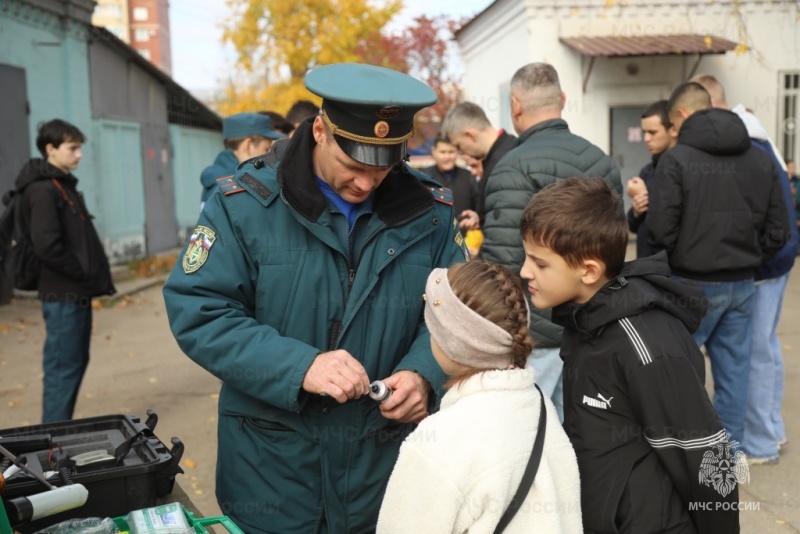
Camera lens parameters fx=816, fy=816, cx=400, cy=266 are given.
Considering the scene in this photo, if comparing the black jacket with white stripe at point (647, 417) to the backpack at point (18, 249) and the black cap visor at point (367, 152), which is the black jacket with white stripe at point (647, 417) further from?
the backpack at point (18, 249)

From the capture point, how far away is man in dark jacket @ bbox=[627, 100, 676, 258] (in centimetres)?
489

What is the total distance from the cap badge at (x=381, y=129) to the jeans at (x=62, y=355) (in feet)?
11.5

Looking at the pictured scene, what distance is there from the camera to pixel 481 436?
1896 millimetres

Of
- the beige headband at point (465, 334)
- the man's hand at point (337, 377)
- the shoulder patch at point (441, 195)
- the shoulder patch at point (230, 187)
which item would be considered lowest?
the man's hand at point (337, 377)

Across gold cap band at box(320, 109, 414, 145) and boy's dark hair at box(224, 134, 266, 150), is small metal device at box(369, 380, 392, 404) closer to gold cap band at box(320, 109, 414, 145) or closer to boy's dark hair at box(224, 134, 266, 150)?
gold cap band at box(320, 109, 414, 145)

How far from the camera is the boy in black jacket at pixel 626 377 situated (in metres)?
2.12

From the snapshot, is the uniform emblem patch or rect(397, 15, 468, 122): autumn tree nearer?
the uniform emblem patch

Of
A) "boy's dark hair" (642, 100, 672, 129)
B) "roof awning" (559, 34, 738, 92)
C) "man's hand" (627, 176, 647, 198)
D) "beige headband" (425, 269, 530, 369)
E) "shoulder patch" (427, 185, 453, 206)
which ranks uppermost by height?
"roof awning" (559, 34, 738, 92)

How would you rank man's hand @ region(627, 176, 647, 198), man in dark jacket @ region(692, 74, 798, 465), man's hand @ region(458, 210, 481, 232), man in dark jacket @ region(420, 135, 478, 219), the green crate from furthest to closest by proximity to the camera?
man in dark jacket @ region(420, 135, 478, 219) < man's hand @ region(458, 210, 481, 232) < man's hand @ region(627, 176, 647, 198) < man in dark jacket @ region(692, 74, 798, 465) < the green crate

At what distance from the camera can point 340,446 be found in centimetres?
235

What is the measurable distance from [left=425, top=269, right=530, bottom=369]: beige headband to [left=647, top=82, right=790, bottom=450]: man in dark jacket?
8.82ft

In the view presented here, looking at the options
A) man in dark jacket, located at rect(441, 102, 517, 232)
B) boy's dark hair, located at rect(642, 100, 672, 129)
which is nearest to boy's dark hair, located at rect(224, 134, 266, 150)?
man in dark jacket, located at rect(441, 102, 517, 232)

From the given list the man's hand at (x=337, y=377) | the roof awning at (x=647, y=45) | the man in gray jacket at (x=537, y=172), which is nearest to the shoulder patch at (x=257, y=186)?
the man's hand at (x=337, y=377)

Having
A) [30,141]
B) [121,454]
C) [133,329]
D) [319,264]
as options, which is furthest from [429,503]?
[30,141]
